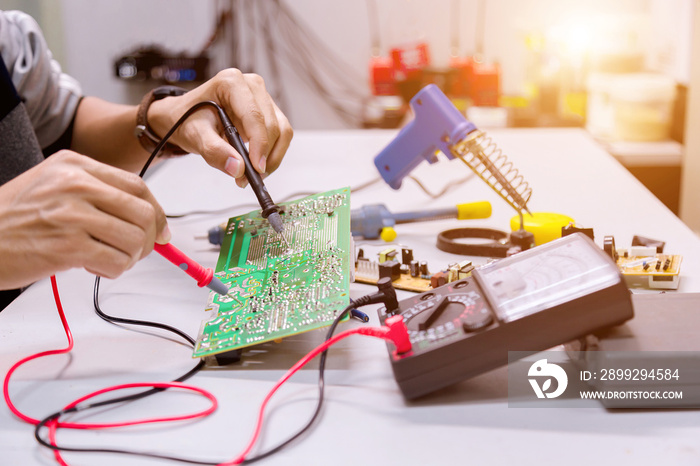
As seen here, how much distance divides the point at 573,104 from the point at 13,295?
6.96 feet

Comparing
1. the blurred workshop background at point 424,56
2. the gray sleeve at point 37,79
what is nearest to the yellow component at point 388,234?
the gray sleeve at point 37,79

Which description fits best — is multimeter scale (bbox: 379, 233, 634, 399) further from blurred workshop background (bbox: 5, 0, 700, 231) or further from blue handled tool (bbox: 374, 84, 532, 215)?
blurred workshop background (bbox: 5, 0, 700, 231)

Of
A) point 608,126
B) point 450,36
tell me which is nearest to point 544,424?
point 608,126

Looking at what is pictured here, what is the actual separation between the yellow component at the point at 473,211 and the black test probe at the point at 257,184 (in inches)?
14.9

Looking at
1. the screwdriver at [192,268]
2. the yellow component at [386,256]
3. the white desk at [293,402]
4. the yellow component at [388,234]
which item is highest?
the screwdriver at [192,268]

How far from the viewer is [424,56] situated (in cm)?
263

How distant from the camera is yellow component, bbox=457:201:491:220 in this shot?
1184mm

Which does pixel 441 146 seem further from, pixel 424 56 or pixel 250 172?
pixel 424 56

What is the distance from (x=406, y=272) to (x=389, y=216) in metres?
0.24

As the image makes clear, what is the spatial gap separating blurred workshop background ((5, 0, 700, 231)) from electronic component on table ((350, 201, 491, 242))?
1.26m

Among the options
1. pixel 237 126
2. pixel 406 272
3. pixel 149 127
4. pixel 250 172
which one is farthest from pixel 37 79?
pixel 406 272

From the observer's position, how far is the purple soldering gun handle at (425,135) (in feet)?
3.60

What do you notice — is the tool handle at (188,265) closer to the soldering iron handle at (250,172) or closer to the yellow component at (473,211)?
the soldering iron handle at (250,172)

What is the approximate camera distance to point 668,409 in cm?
63
